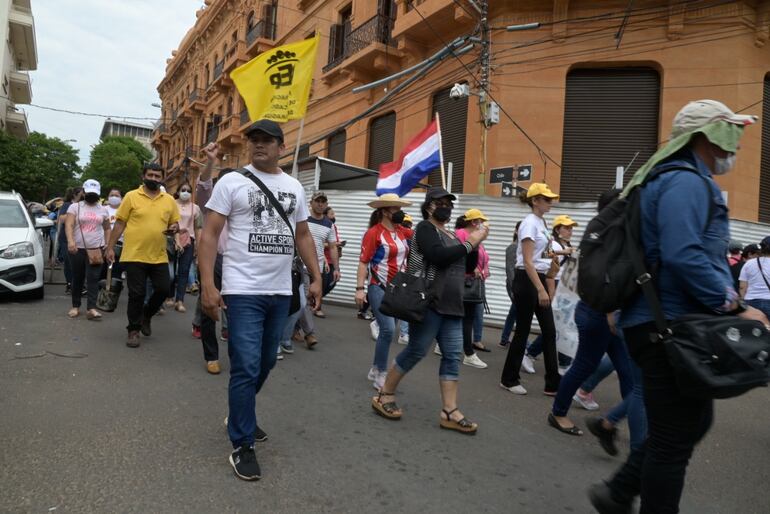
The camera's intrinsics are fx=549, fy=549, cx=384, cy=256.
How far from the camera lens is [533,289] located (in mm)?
4871

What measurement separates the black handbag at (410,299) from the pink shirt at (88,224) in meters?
4.83

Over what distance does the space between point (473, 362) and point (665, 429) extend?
4.17 m

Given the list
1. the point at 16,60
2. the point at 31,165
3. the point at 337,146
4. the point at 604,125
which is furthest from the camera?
the point at 16,60

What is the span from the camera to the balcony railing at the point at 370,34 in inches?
633

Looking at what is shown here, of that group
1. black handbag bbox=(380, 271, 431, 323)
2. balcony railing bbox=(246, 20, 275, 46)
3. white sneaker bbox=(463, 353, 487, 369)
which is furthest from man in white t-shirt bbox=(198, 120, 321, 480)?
balcony railing bbox=(246, 20, 275, 46)

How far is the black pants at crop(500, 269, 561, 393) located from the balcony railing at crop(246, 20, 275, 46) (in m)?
22.6

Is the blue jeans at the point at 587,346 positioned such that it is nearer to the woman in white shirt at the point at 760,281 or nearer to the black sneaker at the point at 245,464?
the black sneaker at the point at 245,464

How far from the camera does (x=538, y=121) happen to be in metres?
12.5

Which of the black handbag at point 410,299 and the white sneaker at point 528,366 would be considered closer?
the black handbag at point 410,299

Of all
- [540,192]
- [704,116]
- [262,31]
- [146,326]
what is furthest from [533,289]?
[262,31]

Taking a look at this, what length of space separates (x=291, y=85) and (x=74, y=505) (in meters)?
7.19

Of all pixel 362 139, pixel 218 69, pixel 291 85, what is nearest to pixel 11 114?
pixel 218 69

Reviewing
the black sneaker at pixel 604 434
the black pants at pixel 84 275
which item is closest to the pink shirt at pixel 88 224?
the black pants at pixel 84 275

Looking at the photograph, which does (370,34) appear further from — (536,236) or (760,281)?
(536,236)
